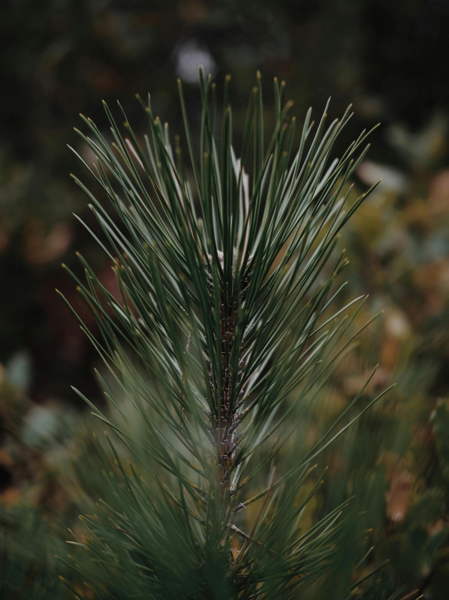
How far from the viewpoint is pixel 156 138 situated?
0.16 metres

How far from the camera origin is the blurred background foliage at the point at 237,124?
10.0 inches

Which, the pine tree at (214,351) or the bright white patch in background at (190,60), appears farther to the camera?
the bright white patch in background at (190,60)

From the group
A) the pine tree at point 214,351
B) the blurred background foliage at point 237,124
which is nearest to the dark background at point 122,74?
the blurred background foliage at point 237,124

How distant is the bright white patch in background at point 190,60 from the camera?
0.95m

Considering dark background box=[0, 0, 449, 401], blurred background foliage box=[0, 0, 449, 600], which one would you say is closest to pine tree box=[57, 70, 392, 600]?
blurred background foliage box=[0, 0, 449, 600]

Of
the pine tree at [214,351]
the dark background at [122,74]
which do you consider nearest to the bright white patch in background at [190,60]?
the dark background at [122,74]

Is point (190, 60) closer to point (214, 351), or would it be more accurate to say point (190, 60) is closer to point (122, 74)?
point (122, 74)

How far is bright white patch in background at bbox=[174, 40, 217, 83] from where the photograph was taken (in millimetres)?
948

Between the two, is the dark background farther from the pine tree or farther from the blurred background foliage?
the pine tree

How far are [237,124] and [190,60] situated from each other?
9.4 inches

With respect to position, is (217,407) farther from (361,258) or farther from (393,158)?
(393,158)

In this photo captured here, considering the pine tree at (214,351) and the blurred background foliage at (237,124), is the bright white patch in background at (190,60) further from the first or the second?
the pine tree at (214,351)

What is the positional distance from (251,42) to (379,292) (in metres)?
0.72

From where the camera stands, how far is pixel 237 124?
86cm
